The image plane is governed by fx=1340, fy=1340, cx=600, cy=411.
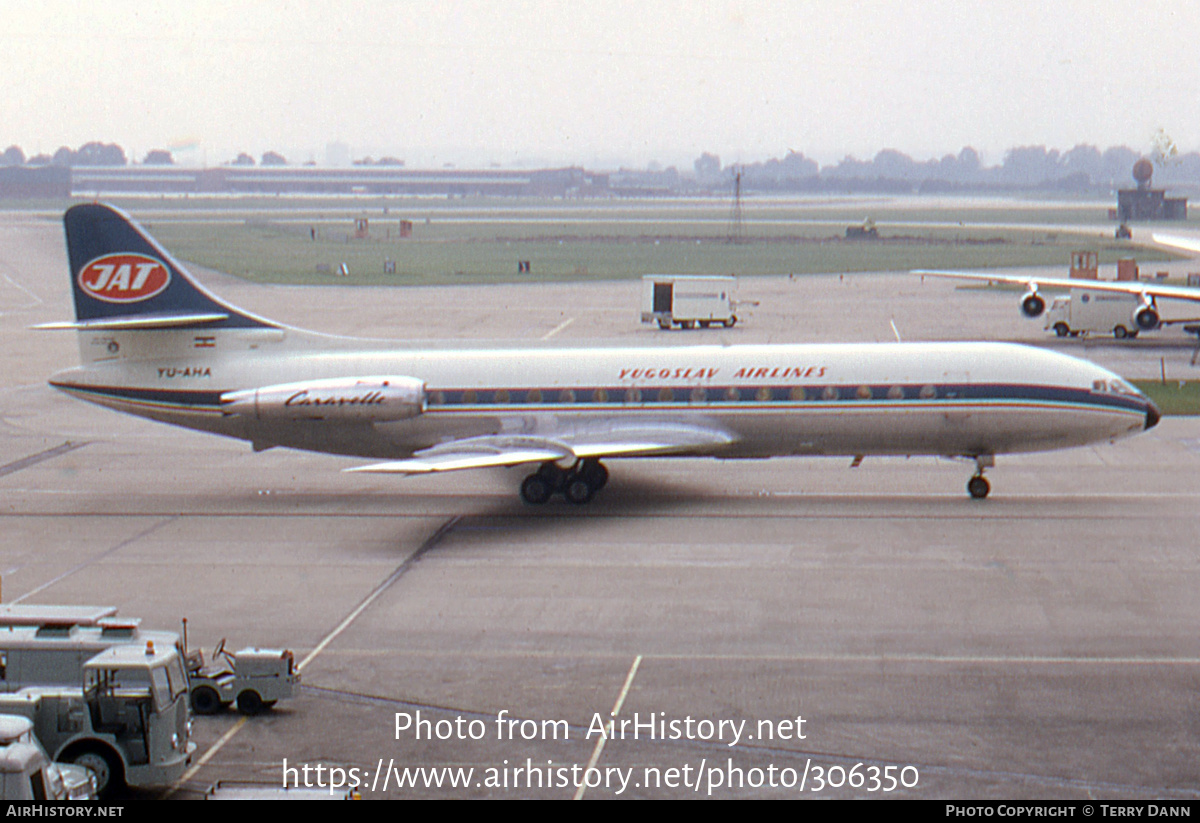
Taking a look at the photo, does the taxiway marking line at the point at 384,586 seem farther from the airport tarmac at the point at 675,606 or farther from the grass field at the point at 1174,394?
the grass field at the point at 1174,394

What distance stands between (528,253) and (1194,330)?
7173 cm

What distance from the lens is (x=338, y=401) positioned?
30250 millimetres

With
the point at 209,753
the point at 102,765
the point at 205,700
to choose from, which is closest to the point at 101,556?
the point at 205,700

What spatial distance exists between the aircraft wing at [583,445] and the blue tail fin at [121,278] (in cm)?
656

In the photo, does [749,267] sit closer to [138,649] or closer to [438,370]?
[438,370]

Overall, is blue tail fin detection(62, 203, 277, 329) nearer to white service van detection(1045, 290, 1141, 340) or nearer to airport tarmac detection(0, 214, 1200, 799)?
airport tarmac detection(0, 214, 1200, 799)

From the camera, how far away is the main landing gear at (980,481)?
102ft

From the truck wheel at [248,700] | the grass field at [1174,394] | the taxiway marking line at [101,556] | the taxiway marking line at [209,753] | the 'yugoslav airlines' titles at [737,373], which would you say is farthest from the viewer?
the grass field at [1174,394]

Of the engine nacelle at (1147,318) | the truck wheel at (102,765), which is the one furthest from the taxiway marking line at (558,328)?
the truck wheel at (102,765)

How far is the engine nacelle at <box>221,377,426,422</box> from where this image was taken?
30250 mm

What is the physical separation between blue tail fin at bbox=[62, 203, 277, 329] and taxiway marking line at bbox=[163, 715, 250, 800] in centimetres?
1567

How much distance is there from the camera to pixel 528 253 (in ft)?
402

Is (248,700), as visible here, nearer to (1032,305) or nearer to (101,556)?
(101,556)

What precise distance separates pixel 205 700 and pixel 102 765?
3.32 m
